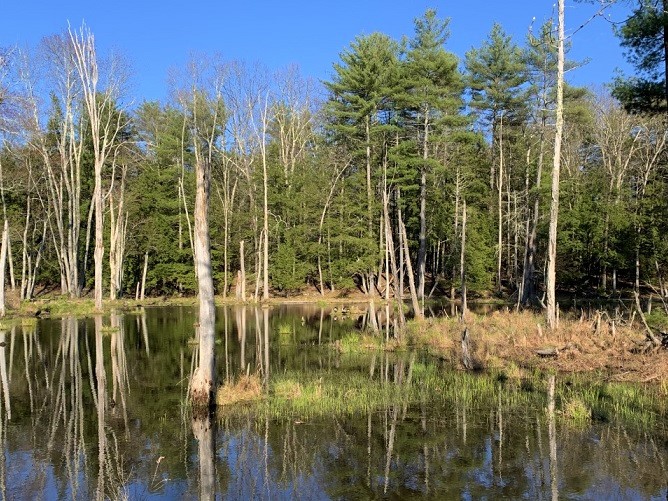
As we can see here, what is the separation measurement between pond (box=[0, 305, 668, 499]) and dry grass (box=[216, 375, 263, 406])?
303mm

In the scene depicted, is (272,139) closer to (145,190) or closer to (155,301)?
(145,190)

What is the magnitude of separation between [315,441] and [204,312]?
3.26 meters

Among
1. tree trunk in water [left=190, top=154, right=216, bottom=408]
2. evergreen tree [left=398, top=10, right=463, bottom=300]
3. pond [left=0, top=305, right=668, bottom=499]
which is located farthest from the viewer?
evergreen tree [left=398, top=10, right=463, bottom=300]

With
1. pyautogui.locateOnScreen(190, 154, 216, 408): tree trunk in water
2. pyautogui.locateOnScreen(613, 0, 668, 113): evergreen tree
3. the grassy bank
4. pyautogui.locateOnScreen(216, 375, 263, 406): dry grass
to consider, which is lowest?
the grassy bank

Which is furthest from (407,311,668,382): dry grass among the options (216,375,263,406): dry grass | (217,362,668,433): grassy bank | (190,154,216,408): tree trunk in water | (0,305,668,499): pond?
(190,154,216,408): tree trunk in water

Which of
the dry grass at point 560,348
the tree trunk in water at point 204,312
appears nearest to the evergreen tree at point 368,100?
the dry grass at point 560,348

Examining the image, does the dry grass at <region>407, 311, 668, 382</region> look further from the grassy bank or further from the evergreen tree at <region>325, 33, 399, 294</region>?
the evergreen tree at <region>325, 33, 399, 294</region>

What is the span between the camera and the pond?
265 inches

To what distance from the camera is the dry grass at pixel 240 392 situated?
10.6 m

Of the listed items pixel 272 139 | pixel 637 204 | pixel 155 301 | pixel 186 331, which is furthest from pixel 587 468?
pixel 272 139

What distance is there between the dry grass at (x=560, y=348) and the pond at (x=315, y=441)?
172 cm

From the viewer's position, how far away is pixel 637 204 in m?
33.9

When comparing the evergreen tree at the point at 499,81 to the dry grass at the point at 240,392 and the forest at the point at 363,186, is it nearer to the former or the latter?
the forest at the point at 363,186

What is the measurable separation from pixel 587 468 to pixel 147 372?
34.8 feet
